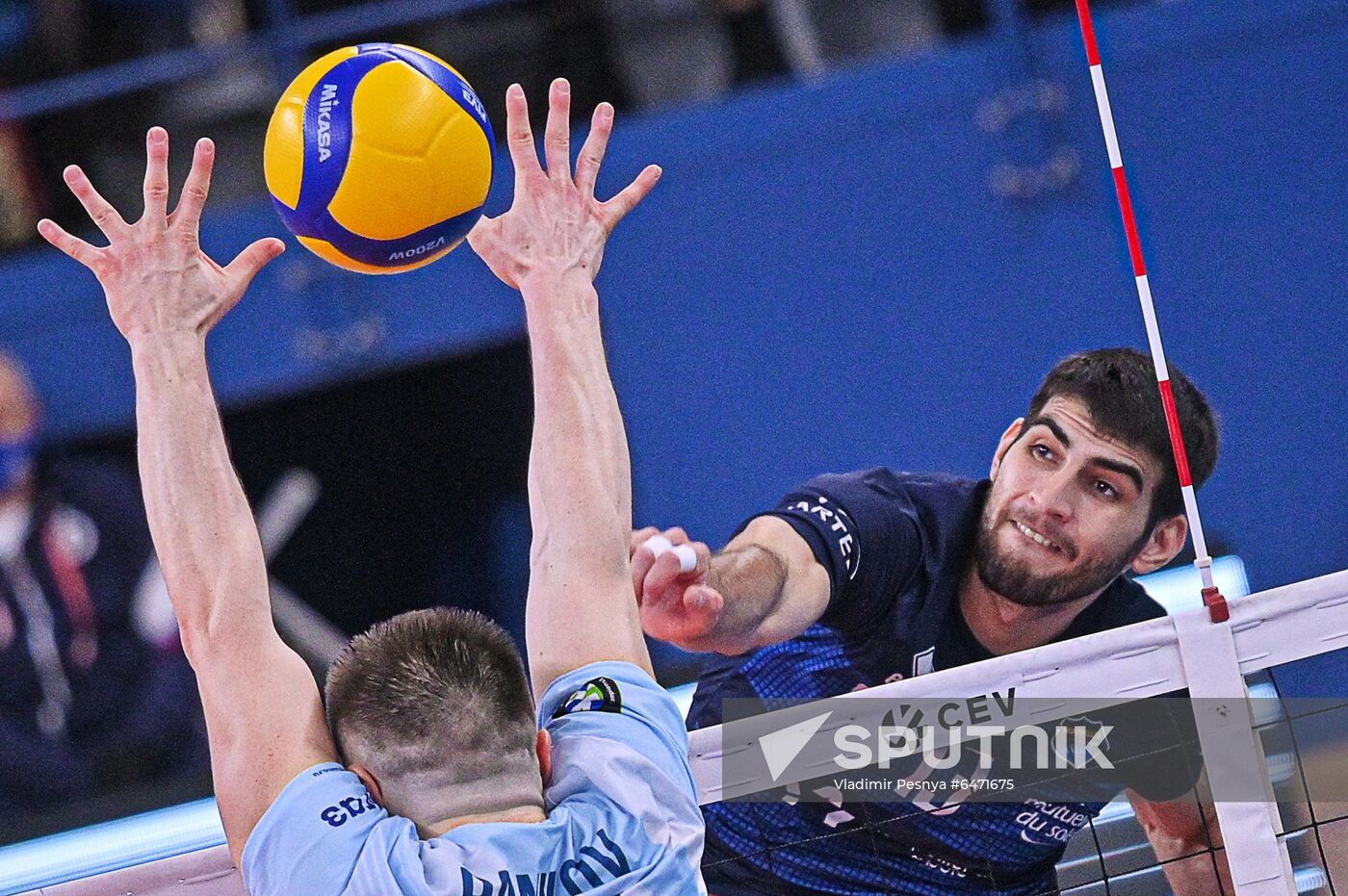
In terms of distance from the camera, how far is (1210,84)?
6.80 metres

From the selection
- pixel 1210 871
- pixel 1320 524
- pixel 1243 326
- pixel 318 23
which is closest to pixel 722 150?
pixel 318 23

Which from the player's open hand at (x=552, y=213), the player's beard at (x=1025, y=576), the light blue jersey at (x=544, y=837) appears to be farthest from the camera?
the player's beard at (x=1025, y=576)

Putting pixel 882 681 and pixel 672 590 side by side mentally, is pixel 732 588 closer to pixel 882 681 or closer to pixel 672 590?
pixel 672 590

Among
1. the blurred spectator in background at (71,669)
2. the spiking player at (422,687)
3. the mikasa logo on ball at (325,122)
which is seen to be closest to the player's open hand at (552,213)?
the spiking player at (422,687)

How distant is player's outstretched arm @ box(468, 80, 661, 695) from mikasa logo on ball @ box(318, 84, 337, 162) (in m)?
0.51

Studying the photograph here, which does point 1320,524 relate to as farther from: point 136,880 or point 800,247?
point 136,880

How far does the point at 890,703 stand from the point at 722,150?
435 centimetres

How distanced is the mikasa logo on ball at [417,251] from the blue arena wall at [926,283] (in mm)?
3634

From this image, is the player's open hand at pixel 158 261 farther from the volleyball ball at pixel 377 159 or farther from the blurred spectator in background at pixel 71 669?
the blurred spectator in background at pixel 71 669

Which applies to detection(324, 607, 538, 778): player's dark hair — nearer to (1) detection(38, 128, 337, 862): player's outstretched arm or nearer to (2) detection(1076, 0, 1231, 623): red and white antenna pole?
(1) detection(38, 128, 337, 862): player's outstretched arm

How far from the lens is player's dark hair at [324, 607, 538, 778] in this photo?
217 centimetres

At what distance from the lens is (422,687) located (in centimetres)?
220

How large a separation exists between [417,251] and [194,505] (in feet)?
3.43

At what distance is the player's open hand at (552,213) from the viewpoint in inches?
107
